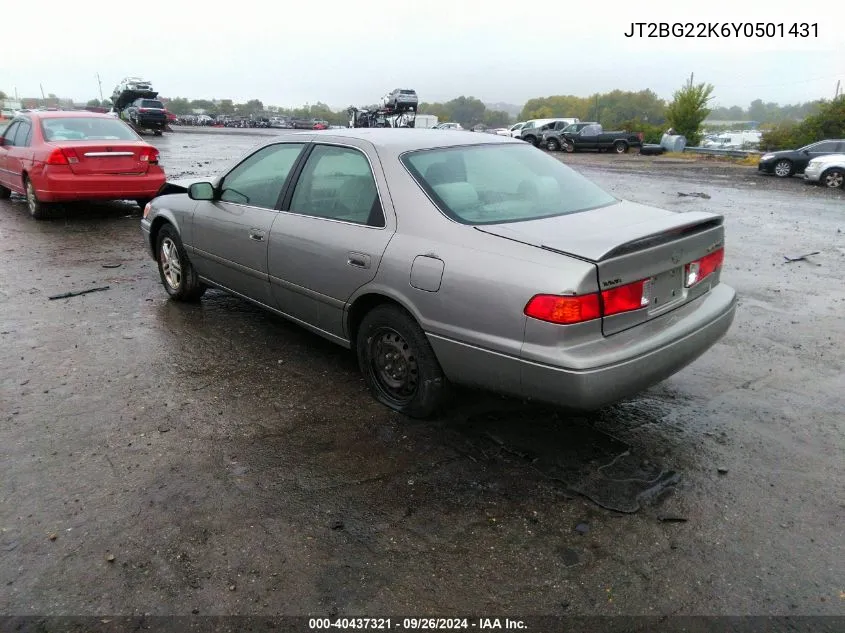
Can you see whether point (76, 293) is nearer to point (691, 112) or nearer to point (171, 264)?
point (171, 264)

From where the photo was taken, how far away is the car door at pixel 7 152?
10.1 meters

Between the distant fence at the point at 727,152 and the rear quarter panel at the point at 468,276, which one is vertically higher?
the distant fence at the point at 727,152

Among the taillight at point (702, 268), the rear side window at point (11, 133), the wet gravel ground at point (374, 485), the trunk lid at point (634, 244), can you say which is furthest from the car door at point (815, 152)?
the rear side window at point (11, 133)

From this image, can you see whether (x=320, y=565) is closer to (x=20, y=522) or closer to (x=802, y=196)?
(x=20, y=522)

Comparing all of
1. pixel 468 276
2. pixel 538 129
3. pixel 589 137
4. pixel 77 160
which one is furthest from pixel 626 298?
pixel 538 129

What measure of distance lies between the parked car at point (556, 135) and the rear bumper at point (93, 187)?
91.4ft

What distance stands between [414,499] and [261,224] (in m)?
2.34

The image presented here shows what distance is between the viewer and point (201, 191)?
4820 millimetres

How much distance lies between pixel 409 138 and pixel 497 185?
2.20ft

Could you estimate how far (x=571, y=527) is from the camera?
2766 millimetres

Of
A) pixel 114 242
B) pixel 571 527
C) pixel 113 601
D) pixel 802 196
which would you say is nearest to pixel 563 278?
pixel 571 527

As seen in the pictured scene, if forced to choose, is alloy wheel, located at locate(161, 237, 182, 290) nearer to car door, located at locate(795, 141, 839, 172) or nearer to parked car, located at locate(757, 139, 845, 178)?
car door, located at locate(795, 141, 839, 172)

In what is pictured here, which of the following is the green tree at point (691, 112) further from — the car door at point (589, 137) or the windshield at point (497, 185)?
the windshield at point (497, 185)

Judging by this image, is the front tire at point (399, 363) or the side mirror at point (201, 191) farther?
the side mirror at point (201, 191)
